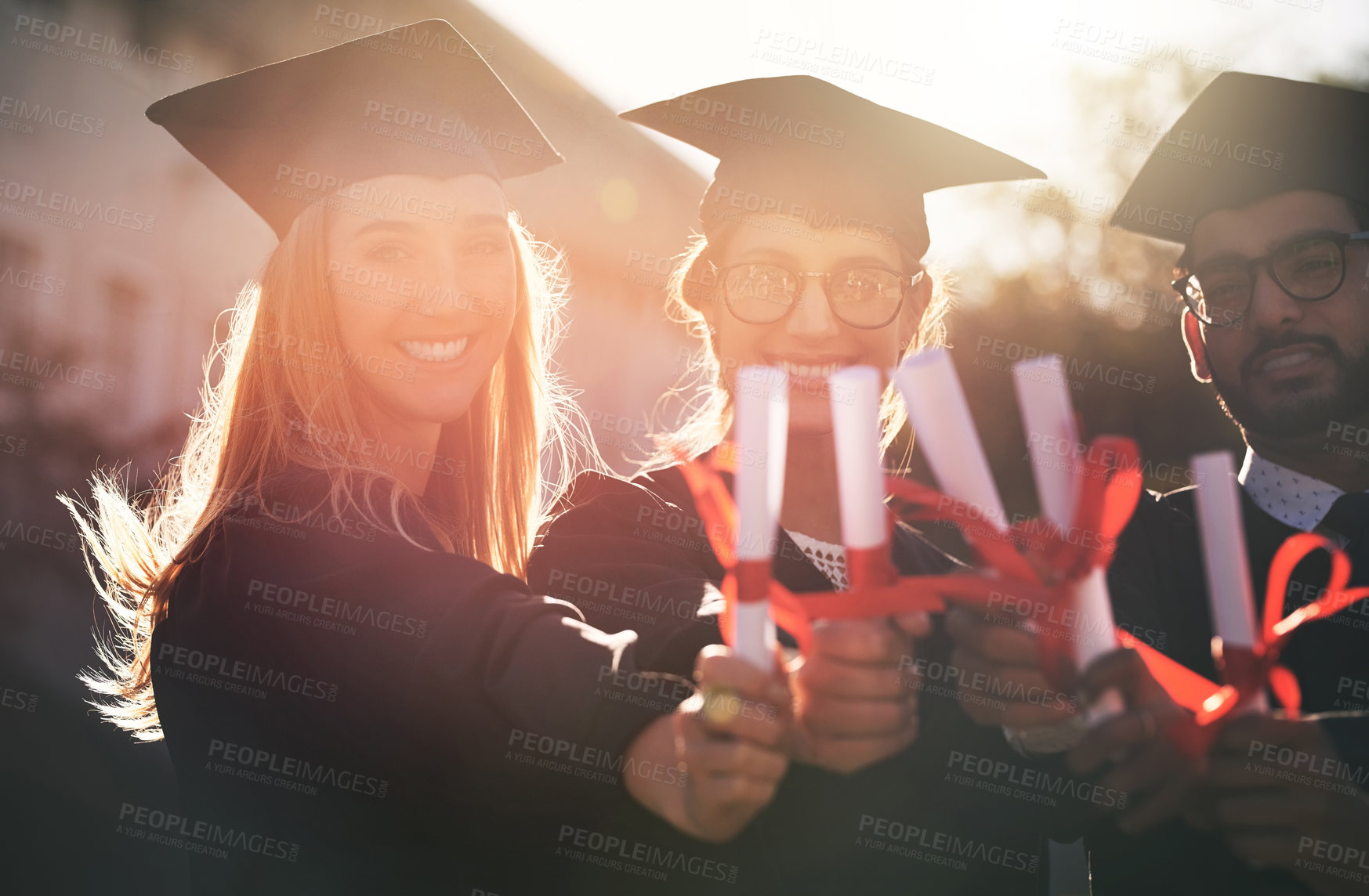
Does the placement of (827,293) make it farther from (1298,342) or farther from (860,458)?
(1298,342)

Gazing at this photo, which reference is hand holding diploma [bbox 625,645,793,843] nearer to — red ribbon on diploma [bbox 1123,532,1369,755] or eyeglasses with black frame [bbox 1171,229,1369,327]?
red ribbon on diploma [bbox 1123,532,1369,755]

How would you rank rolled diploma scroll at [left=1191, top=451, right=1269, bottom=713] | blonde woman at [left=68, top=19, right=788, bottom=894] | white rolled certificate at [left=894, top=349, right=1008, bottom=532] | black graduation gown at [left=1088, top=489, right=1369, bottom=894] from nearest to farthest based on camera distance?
white rolled certificate at [left=894, top=349, right=1008, bottom=532], rolled diploma scroll at [left=1191, top=451, right=1269, bottom=713], blonde woman at [left=68, top=19, right=788, bottom=894], black graduation gown at [left=1088, top=489, right=1369, bottom=894]

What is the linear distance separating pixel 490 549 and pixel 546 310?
84 centimetres

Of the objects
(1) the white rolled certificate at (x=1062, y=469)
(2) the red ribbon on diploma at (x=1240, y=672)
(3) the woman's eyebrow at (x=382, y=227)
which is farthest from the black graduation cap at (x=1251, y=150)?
(3) the woman's eyebrow at (x=382, y=227)

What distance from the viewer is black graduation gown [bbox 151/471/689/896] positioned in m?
1.25

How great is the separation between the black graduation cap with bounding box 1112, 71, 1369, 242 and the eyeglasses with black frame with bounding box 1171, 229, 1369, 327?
0.52ft

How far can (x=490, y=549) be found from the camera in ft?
7.15

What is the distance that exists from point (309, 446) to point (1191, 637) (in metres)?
2.12

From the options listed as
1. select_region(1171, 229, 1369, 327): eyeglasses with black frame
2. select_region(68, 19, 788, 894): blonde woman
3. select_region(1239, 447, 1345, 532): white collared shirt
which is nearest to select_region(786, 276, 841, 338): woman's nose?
select_region(68, 19, 788, 894): blonde woman

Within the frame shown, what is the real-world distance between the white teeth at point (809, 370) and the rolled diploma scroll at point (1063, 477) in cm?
84

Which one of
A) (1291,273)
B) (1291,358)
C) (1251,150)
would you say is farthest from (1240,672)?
(1251,150)

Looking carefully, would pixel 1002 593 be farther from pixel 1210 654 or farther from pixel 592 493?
pixel 1210 654

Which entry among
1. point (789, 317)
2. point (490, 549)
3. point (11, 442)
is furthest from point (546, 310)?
point (11, 442)

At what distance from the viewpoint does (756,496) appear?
33.0 inches
